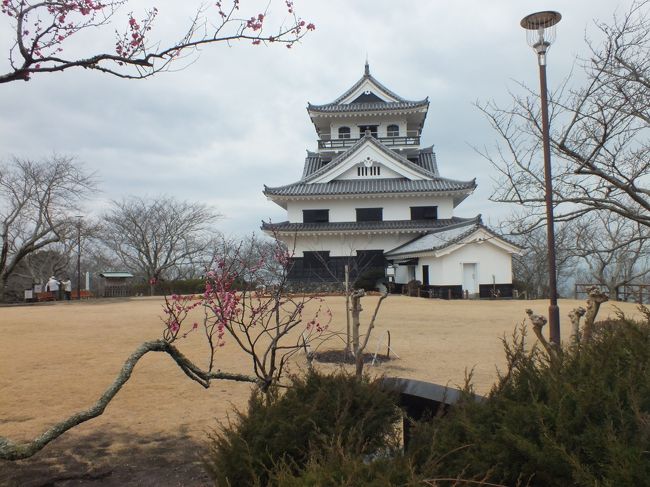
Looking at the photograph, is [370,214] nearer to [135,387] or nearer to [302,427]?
[135,387]

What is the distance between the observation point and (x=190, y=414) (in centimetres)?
563

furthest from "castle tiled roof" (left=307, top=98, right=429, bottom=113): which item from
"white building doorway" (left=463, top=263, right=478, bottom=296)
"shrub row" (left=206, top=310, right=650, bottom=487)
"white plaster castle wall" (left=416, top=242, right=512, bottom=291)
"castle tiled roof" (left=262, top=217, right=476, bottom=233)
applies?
"shrub row" (left=206, top=310, right=650, bottom=487)

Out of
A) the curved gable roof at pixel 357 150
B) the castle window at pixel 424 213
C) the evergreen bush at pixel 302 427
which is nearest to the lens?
the evergreen bush at pixel 302 427

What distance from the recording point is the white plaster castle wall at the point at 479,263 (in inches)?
928

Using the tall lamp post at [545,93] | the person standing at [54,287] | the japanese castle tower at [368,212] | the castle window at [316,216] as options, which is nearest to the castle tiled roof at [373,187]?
the japanese castle tower at [368,212]

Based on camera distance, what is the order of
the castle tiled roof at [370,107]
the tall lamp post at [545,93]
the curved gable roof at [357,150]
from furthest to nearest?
the castle tiled roof at [370,107] → the curved gable roof at [357,150] → the tall lamp post at [545,93]

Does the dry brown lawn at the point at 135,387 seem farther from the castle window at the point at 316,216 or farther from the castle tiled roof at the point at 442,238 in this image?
the castle window at the point at 316,216

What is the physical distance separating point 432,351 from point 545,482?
7.34 meters

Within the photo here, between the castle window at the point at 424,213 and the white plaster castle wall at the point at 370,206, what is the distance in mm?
191

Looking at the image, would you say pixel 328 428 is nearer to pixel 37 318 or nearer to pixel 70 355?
pixel 70 355

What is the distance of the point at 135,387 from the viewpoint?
693 cm

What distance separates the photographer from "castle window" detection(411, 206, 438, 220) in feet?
95.7

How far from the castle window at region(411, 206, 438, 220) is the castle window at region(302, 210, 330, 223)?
5.46 m

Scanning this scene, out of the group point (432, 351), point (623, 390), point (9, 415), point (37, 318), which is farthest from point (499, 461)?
point (37, 318)
